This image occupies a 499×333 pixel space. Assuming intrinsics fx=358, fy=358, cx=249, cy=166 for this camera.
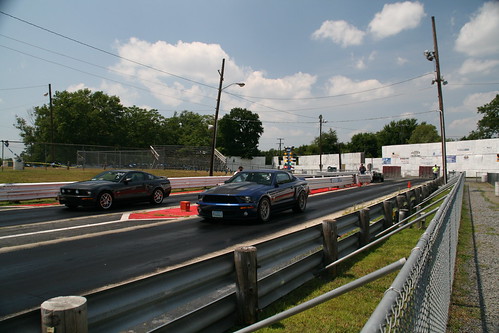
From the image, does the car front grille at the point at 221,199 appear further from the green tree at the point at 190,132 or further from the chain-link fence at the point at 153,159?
the green tree at the point at 190,132

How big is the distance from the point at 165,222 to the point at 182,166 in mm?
36278

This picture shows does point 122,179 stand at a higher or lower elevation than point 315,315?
higher

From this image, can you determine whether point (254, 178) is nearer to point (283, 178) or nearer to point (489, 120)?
point (283, 178)

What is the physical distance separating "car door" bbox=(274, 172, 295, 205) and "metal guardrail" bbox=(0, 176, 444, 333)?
5311 mm

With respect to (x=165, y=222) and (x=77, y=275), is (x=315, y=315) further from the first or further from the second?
(x=165, y=222)

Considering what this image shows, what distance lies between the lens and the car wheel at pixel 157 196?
1452cm

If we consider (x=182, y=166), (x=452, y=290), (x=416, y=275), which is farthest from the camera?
(x=182, y=166)

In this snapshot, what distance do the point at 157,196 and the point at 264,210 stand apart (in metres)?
6.07

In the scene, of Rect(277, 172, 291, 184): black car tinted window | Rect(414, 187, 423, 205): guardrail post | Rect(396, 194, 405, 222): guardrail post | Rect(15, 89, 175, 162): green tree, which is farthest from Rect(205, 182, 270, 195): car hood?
Rect(15, 89, 175, 162): green tree

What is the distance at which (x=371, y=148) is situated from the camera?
12581 cm

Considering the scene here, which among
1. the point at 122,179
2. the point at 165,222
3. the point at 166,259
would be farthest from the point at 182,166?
the point at 166,259

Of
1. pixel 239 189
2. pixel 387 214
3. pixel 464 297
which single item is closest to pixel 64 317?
pixel 464 297

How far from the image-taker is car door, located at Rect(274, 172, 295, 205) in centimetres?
1114

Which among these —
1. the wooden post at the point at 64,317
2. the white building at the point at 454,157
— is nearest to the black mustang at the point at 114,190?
the wooden post at the point at 64,317
